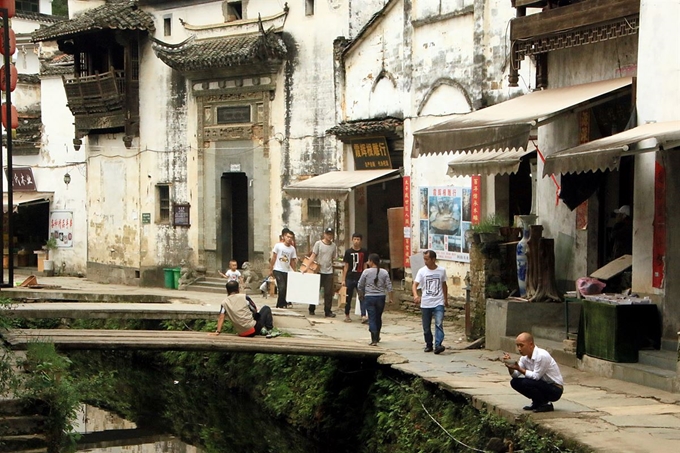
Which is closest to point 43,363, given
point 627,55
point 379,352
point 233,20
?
point 379,352

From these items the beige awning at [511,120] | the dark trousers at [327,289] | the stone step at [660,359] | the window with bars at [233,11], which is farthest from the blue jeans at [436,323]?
the window with bars at [233,11]

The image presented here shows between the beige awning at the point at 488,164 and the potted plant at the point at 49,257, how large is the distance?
57.5 ft

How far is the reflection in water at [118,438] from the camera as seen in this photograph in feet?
50.4

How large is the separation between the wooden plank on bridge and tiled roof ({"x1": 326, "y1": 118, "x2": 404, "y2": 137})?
22.3 feet

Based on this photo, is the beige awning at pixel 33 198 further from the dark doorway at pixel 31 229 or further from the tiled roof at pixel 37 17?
the tiled roof at pixel 37 17

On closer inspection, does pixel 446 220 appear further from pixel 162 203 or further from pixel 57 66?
pixel 57 66

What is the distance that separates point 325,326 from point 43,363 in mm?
6472

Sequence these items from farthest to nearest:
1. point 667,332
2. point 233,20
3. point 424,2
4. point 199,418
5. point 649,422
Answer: point 233,20 → point 424,2 → point 199,418 → point 667,332 → point 649,422

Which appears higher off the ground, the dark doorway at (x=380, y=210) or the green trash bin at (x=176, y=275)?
the dark doorway at (x=380, y=210)

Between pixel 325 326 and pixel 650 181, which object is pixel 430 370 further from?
pixel 325 326

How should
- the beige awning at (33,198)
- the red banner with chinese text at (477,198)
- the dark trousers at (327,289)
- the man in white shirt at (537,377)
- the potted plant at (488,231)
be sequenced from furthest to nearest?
1. the beige awning at (33,198)
2. the dark trousers at (327,289)
3. the red banner with chinese text at (477,198)
4. the potted plant at (488,231)
5. the man in white shirt at (537,377)

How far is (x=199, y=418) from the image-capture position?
17.0 metres

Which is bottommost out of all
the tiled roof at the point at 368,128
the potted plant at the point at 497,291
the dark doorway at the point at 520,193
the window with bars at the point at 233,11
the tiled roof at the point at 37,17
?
the potted plant at the point at 497,291

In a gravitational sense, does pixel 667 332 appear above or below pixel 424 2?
below
